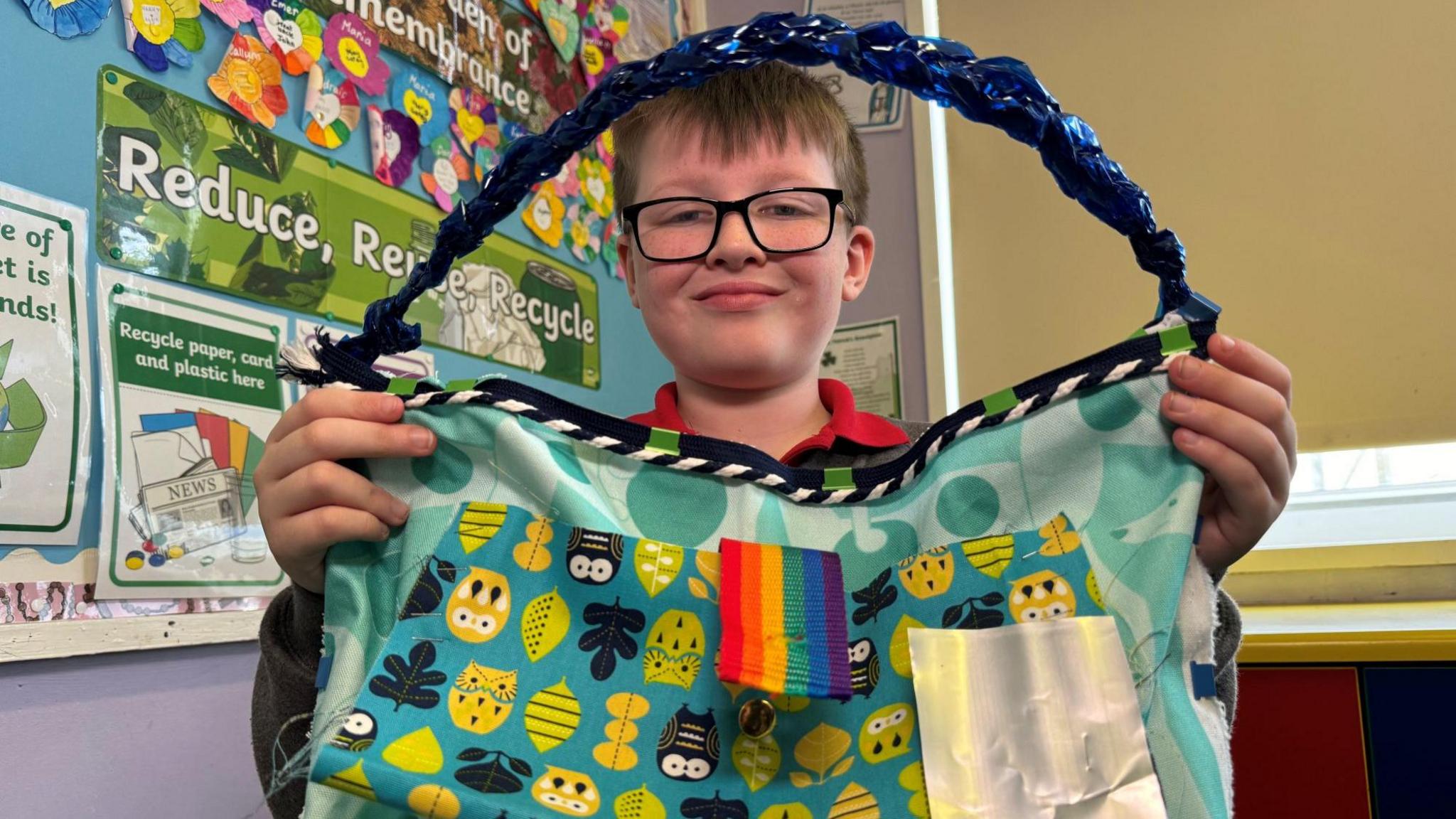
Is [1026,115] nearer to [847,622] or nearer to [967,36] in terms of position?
[847,622]

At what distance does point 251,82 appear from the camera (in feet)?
3.17

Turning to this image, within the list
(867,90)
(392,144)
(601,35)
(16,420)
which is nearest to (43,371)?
(16,420)

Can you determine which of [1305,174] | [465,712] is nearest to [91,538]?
[465,712]

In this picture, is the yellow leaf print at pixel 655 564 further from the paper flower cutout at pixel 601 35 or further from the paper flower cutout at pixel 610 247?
the paper flower cutout at pixel 601 35

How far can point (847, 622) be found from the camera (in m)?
0.56

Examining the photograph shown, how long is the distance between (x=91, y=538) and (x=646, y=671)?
1.75 ft

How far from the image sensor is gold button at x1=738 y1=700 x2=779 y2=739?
54 cm

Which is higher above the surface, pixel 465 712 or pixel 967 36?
pixel 967 36

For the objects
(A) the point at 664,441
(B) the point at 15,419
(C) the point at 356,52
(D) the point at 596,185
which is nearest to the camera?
(A) the point at 664,441

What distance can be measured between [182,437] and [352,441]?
39 cm

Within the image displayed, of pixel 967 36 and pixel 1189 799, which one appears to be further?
pixel 967 36

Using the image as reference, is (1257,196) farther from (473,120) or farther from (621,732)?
(621,732)

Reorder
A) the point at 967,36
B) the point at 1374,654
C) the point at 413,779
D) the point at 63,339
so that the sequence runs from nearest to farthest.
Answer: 1. the point at 413,779
2. the point at 63,339
3. the point at 1374,654
4. the point at 967,36

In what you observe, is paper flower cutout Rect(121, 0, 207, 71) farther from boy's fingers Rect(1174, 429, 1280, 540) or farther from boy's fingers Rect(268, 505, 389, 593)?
boy's fingers Rect(1174, 429, 1280, 540)
